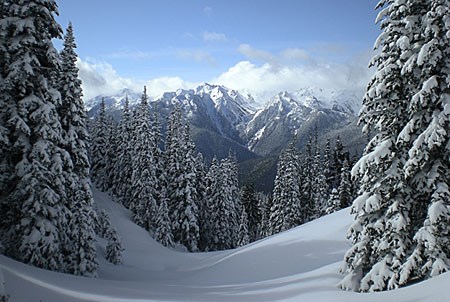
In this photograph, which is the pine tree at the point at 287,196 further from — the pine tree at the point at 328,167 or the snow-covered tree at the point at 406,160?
the snow-covered tree at the point at 406,160

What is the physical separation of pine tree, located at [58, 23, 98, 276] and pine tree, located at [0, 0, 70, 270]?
314cm

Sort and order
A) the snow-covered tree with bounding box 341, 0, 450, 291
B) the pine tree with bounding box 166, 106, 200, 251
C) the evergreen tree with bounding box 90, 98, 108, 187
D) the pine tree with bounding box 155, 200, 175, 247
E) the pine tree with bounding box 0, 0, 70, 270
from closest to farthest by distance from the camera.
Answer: the snow-covered tree with bounding box 341, 0, 450, 291
the pine tree with bounding box 0, 0, 70, 270
the pine tree with bounding box 155, 200, 175, 247
the pine tree with bounding box 166, 106, 200, 251
the evergreen tree with bounding box 90, 98, 108, 187

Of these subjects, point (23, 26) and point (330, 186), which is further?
point (330, 186)

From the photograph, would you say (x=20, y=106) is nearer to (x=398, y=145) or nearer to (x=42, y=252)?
(x=42, y=252)

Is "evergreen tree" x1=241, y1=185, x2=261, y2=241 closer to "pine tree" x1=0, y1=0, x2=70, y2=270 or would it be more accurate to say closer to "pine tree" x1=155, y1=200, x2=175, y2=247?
"pine tree" x1=155, y1=200, x2=175, y2=247

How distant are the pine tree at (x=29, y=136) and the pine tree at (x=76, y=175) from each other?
3142 mm

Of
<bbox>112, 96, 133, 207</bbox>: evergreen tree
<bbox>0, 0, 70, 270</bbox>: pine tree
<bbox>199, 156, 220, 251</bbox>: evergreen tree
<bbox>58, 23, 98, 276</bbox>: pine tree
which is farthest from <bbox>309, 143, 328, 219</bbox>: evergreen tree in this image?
<bbox>0, 0, 70, 270</bbox>: pine tree

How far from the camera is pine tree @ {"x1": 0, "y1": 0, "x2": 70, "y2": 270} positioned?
50.9 feet

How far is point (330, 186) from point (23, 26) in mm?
53486

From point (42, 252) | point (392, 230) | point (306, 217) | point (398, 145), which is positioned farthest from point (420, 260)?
point (306, 217)

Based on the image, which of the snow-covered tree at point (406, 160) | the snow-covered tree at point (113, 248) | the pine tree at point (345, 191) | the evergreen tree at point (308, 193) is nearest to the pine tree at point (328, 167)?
the evergreen tree at point (308, 193)

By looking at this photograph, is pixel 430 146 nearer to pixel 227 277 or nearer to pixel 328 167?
pixel 227 277

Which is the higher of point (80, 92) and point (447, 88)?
point (80, 92)

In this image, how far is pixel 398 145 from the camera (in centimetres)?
1138
